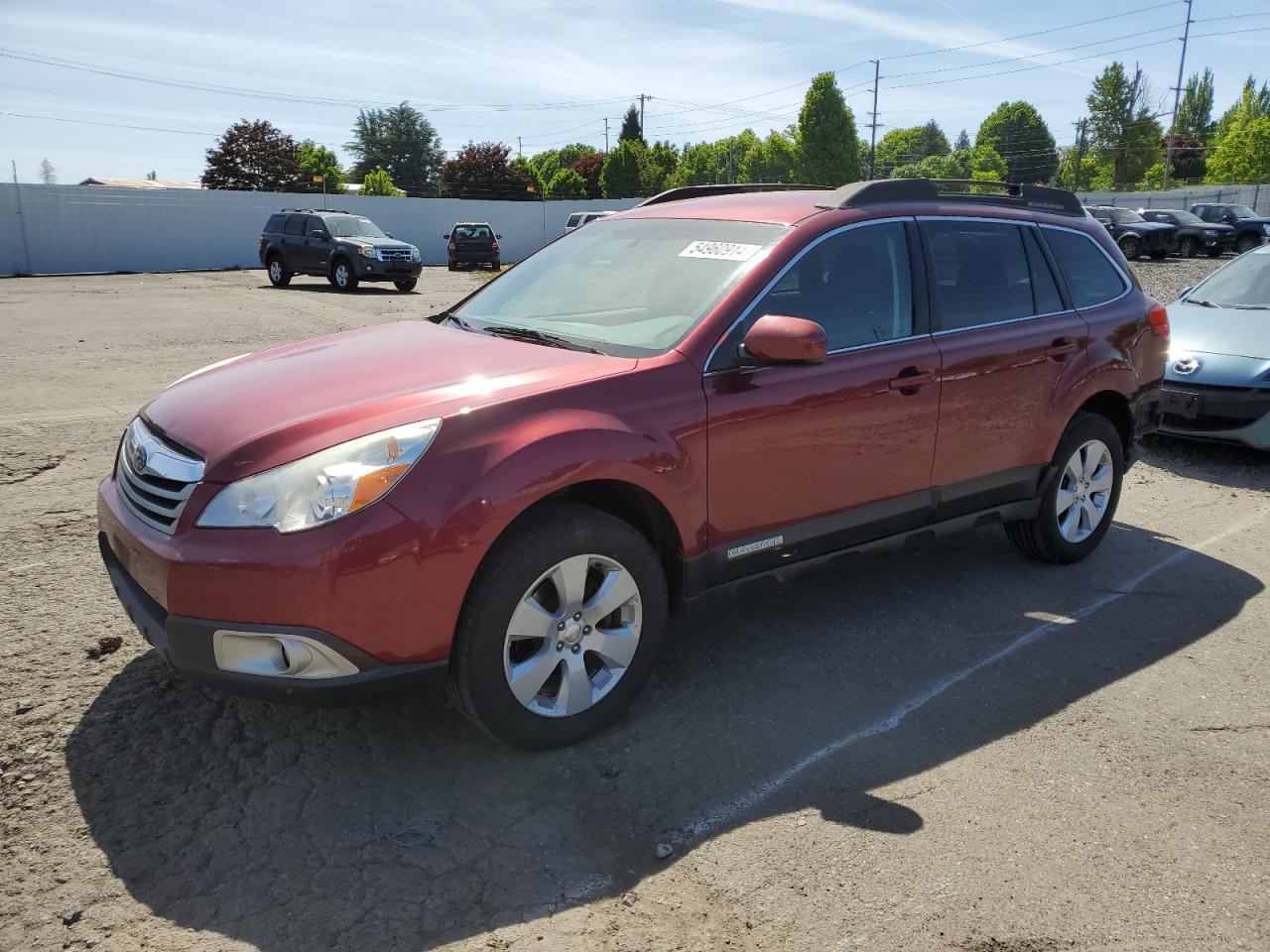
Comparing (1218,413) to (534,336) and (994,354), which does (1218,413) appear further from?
(534,336)

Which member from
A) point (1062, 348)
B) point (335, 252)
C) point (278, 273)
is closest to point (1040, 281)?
point (1062, 348)

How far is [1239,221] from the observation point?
33.7m

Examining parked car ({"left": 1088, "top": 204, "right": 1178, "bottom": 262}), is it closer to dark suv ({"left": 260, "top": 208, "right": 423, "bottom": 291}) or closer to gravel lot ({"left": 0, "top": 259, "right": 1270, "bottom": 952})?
dark suv ({"left": 260, "top": 208, "right": 423, "bottom": 291})

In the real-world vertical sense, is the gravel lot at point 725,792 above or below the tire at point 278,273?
below

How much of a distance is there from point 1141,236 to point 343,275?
2389cm

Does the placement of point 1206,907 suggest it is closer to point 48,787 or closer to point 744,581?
point 744,581

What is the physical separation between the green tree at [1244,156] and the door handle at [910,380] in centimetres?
8298

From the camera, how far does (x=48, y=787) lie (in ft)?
9.78

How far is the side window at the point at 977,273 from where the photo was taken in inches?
172

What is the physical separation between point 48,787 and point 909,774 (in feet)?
8.82

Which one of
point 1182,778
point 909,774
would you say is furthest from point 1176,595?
point 909,774

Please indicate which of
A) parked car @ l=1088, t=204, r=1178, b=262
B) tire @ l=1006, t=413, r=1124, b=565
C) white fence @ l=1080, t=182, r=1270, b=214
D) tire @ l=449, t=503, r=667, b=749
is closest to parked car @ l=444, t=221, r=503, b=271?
parked car @ l=1088, t=204, r=1178, b=262

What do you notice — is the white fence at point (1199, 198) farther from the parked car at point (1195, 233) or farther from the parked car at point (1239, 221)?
the parked car at point (1195, 233)

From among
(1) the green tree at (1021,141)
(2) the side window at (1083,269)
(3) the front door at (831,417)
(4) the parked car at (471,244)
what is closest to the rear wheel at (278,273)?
(4) the parked car at (471,244)
